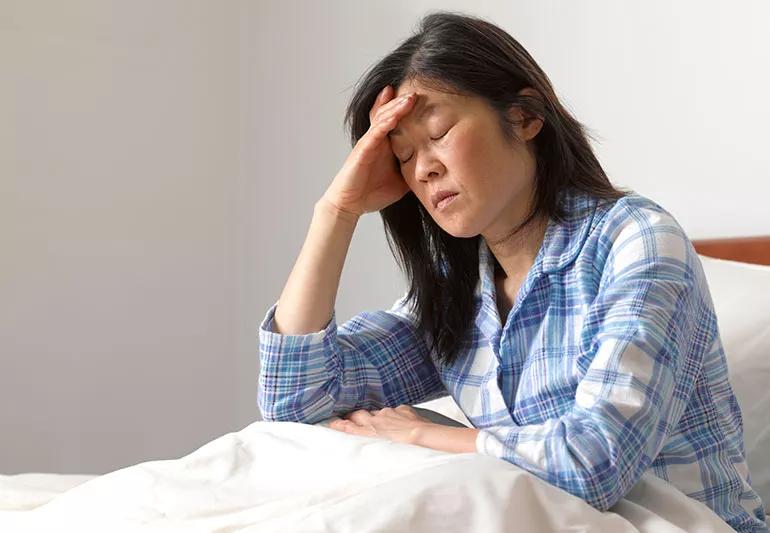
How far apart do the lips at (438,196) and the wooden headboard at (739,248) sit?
82cm

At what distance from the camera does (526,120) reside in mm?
1530

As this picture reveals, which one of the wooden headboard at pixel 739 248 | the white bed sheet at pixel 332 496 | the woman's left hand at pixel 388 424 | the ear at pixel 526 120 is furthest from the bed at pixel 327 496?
the wooden headboard at pixel 739 248

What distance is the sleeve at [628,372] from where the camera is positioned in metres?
1.17

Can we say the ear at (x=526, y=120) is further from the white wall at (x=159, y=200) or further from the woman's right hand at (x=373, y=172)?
the white wall at (x=159, y=200)

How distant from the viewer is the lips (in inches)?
58.4

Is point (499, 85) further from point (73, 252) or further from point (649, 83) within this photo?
point (73, 252)

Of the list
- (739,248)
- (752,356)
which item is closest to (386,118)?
(752,356)

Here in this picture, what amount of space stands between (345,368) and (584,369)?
444 millimetres

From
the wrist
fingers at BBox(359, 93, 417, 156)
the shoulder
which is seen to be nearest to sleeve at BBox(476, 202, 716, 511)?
the shoulder

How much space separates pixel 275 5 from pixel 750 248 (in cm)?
182

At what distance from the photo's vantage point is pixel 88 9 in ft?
10.1

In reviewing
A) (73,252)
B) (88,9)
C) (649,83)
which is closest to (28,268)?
(73,252)

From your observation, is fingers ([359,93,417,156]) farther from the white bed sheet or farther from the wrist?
the white bed sheet

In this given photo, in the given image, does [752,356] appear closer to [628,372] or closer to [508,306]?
[508,306]
